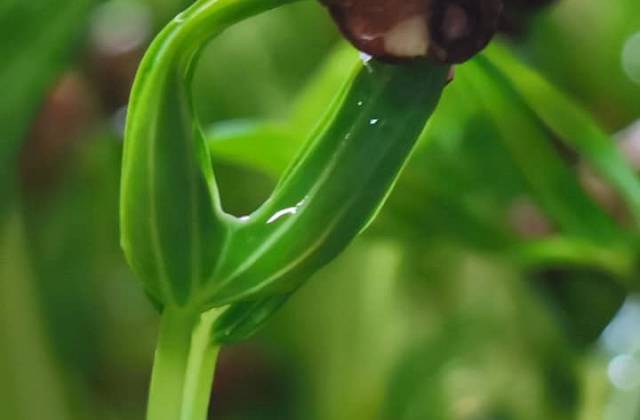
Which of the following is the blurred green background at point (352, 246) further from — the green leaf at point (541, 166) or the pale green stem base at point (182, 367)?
the pale green stem base at point (182, 367)

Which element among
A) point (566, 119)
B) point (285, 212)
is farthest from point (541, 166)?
point (285, 212)

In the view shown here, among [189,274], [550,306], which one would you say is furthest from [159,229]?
[550,306]

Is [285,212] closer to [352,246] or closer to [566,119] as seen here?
[566,119]

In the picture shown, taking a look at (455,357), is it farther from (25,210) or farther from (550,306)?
(25,210)

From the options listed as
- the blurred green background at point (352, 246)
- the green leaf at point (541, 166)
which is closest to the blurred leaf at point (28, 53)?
the blurred green background at point (352, 246)

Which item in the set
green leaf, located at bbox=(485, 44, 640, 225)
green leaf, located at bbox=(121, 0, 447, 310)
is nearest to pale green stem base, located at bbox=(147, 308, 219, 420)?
green leaf, located at bbox=(121, 0, 447, 310)
